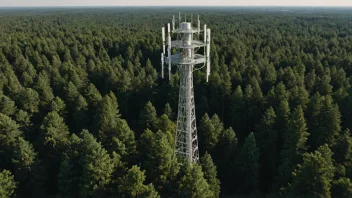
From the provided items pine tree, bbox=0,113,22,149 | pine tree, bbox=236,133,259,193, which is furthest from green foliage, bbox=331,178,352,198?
pine tree, bbox=0,113,22,149

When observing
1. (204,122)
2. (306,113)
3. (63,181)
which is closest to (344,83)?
(306,113)

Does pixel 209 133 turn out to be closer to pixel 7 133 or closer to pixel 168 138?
pixel 168 138

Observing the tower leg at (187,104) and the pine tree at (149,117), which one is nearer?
the tower leg at (187,104)

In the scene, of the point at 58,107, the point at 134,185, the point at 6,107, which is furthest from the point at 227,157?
the point at 6,107

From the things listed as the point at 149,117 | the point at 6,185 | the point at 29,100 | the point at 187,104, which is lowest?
the point at 6,185

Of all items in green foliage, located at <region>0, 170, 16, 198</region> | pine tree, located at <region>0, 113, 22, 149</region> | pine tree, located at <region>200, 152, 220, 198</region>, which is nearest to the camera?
green foliage, located at <region>0, 170, 16, 198</region>

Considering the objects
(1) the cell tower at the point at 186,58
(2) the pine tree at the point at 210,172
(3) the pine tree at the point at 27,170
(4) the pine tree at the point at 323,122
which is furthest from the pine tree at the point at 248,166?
(3) the pine tree at the point at 27,170

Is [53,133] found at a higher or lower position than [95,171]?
higher

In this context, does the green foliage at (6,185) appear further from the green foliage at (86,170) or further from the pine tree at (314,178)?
the pine tree at (314,178)

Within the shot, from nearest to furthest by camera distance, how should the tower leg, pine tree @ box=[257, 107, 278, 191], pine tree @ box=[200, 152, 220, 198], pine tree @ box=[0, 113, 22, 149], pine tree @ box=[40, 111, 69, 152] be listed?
the tower leg → pine tree @ box=[200, 152, 220, 198] → pine tree @ box=[0, 113, 22, 149] → pine tree @ box=[40, 111, 69, 152] → pine tree @ box=[257, 107, 278, 191]

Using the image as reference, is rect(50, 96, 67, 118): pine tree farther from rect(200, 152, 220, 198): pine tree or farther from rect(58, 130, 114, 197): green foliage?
rect(200, 152, 220, 198): pine tree

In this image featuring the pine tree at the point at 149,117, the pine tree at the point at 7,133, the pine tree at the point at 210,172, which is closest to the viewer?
the pine tree at the point at 210,172
